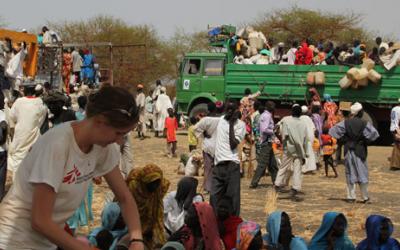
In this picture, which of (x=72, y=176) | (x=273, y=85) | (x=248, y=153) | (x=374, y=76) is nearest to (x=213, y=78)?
(x=273, y=85)

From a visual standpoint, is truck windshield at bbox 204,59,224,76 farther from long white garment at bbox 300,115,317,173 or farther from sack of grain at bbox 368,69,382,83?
long white garment at bbox 300,115,317,173

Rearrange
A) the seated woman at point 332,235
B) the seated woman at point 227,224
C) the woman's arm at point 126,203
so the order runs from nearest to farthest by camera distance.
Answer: the woman's arm at point 126,203, the seated woman at point 332,235, the seated woman at point 227,224

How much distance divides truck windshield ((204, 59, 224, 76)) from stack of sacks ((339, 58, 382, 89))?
355cm

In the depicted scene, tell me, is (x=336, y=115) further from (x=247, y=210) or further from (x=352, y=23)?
(x=352, y=23)

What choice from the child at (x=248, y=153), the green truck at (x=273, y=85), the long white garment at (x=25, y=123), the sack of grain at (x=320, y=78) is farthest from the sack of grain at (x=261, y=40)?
the long white garment at (x=25, y=123)

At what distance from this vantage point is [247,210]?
374 inches

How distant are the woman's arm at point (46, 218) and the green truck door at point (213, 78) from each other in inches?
660

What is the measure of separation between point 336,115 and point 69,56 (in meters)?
7.33

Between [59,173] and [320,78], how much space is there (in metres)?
15.6

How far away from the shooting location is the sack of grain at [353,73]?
17203mm

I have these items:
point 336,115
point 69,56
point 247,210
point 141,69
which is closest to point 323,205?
point 247,210

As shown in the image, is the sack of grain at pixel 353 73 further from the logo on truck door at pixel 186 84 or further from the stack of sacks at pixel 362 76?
the logo on truck door at pixel 186 84

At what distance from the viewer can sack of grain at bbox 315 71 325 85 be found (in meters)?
17.7

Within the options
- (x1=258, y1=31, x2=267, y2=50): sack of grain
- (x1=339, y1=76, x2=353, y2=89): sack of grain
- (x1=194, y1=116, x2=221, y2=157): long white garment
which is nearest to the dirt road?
(x1=194, y1=116, x2=221, y2=157): long white garment
